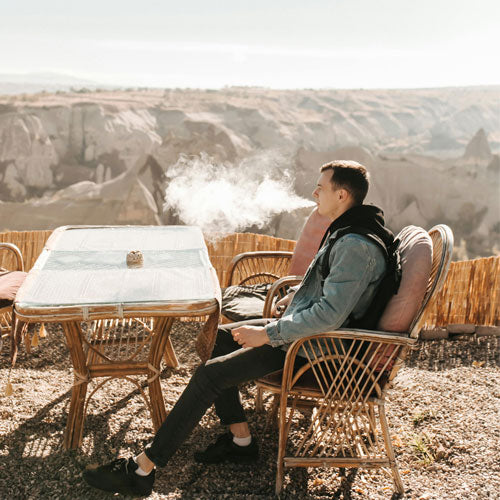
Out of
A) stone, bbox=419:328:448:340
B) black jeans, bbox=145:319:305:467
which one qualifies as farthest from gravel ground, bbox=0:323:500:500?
stone, bbox=419:328:448:340

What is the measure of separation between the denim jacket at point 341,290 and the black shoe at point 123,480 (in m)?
0.81

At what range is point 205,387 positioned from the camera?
8.13 feet

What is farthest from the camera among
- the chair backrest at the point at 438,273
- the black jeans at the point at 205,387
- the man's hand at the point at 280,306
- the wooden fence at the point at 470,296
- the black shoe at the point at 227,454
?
the wooden fence at the point at 470,296

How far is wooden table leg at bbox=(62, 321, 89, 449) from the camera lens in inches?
112

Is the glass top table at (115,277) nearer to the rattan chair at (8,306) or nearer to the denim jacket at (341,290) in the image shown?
the denim jacket at (341,290)

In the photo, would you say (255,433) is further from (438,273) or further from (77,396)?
(438,273)

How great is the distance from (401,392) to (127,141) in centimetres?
2870

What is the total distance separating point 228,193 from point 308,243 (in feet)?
15.9

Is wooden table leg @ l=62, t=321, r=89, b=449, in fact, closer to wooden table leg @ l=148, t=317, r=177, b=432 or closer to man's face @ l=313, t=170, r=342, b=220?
wooden table leg @ l=148, t=317, r=177, b=432

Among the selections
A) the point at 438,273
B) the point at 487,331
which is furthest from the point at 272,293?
the point at 487,331

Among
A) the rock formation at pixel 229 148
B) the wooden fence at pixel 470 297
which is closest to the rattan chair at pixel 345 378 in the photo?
the wooden fence at pixel 470 297

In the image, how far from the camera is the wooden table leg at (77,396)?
9.35 feet

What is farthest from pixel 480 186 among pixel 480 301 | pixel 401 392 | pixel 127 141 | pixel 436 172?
pixel 401 392

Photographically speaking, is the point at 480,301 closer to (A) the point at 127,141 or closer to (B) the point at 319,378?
(B) the point at 319,378
